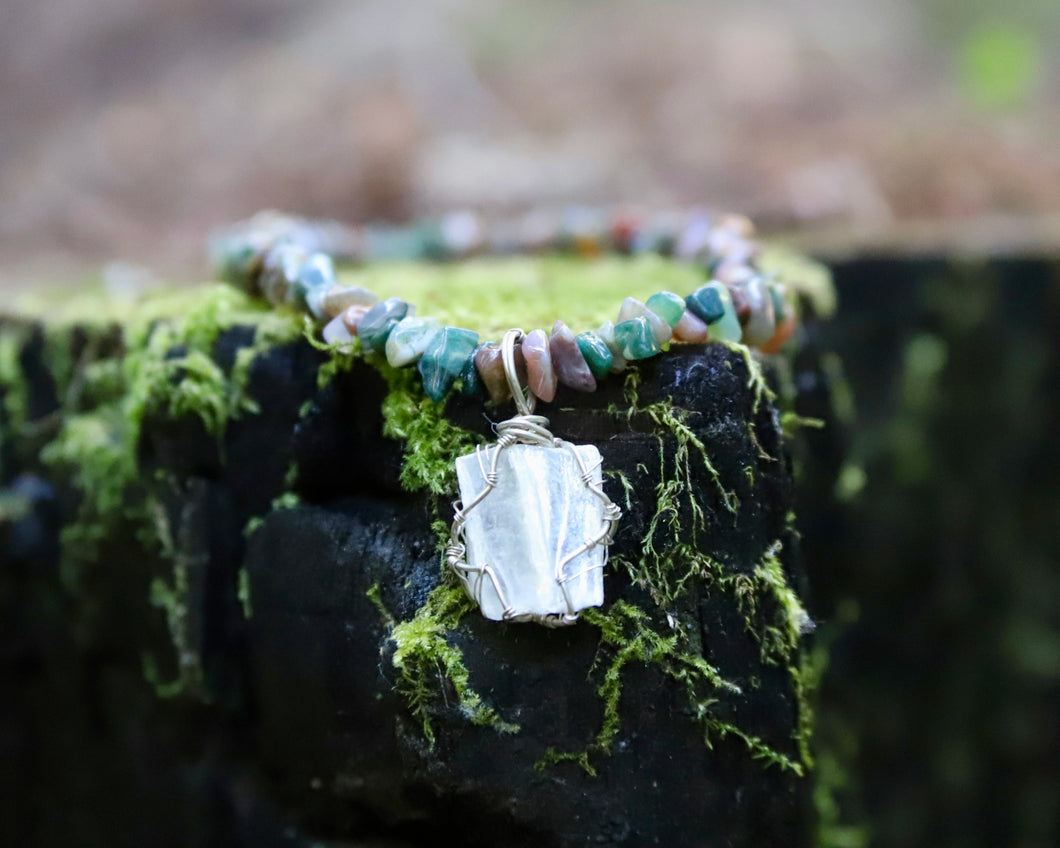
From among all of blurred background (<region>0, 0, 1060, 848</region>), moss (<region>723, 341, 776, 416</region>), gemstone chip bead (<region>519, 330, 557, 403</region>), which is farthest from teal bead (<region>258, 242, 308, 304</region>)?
blurred background (<region>0, 0, 1060, 848</region>)

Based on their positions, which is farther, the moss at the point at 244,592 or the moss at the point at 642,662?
the moss at the point at 244,592

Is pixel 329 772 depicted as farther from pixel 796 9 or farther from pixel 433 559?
pixel 796 9

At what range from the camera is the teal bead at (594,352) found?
1.11 meters

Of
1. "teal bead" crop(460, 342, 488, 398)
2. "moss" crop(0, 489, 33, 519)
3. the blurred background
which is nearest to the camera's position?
"teal bead" crop(460, 342, 488, 398)

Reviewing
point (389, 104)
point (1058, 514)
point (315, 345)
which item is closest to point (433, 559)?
point (315, 345)

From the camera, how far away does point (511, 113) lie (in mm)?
3748

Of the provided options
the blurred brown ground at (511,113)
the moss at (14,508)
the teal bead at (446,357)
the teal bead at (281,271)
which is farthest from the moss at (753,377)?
the blurred brown ground at (511,113)

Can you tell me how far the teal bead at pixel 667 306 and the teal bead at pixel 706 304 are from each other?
5 centimetres

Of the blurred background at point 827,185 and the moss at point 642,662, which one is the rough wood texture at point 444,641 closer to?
the moss at point 642,662

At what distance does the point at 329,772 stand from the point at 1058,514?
229 cm

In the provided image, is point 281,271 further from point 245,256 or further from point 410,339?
point 410,339

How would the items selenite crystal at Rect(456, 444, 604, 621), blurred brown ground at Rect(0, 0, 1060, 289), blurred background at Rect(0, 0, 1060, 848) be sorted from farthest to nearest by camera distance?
blurred brown ground at Rect(0, 0, 1060, 289) < blurred background at Rect(0, 0, 1060, 848) < selenite crystal at Rect(456, 444, 604, 621)

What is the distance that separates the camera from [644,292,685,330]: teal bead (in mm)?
1158

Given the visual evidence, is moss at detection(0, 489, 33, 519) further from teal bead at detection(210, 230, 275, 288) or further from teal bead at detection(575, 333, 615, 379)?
teal bead at detection(575, 333, 615, 379)
